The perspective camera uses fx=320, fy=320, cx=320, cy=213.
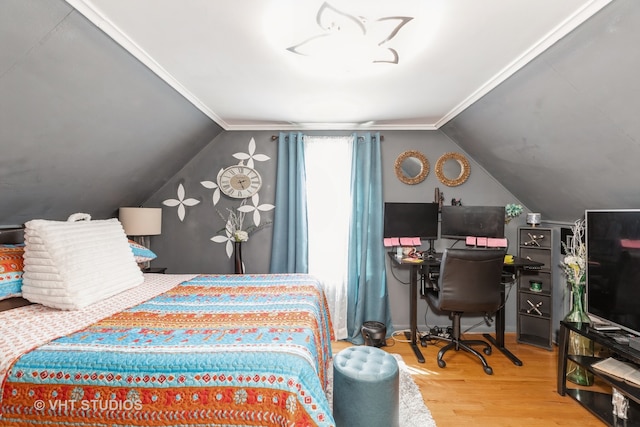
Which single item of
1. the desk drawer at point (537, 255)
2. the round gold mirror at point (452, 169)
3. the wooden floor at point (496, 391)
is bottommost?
the wooden floor at point (496, 391)

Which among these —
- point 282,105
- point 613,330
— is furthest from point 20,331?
point 613,330

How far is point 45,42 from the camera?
1.56 m

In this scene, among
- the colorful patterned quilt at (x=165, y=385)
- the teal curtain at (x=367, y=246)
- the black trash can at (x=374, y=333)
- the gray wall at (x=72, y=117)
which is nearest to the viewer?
the colorful patterned quilt at (x=165, y=385)

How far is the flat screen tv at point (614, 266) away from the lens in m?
2.09

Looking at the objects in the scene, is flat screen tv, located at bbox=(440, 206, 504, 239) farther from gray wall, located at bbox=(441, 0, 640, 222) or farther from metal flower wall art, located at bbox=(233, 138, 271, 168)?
metal flower wall art, located at bbox=(233, 138, 271, 168)

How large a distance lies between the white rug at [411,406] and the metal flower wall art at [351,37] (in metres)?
2.38

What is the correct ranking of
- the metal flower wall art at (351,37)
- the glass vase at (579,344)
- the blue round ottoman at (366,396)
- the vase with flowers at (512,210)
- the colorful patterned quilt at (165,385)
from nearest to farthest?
1. the colorful patterned quilt at (165,385)
2. the metal flower wall art at (351,37)
3. the blue round ottoman at (366,396)
4. the glass vase at (579,344)
5. the vase with flowers at (512,210)

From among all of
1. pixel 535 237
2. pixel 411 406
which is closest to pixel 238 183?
pixel 411 406

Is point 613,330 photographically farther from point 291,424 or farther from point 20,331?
point 20,331

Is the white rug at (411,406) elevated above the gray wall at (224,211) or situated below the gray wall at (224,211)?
below

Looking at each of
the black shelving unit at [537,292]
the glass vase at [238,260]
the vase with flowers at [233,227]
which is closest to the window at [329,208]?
the vase with flowers at [233,227]

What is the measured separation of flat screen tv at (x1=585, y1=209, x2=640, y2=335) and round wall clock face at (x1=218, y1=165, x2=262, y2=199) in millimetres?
3147

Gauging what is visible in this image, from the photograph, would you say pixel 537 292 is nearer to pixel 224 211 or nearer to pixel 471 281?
pixel 471 281

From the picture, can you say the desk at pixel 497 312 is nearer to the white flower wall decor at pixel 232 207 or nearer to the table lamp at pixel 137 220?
the white flower wall decor at pixel 232 207
